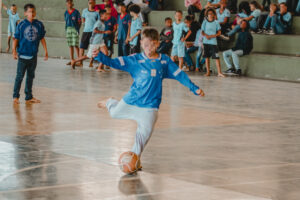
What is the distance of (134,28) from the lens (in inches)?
806

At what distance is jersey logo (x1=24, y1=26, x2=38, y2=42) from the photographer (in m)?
11.8

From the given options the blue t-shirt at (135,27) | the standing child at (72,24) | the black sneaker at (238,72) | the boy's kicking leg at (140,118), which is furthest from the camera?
the standing child at (72,24)

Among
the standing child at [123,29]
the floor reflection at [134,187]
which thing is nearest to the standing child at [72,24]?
the standing child at [123,29]

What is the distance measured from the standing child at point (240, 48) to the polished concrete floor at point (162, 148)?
543cm

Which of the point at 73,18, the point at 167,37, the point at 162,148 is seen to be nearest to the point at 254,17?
the point at 167,37

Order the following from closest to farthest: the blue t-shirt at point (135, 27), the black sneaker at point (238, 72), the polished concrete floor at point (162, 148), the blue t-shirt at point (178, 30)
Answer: the polished concrete floor at point (162, 148)
the black sneaker at point (238, 72)
the blue t-shirt at point (135, 27)
the blue t-shirt at point (178, 30)

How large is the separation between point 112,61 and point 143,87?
446 millimetres

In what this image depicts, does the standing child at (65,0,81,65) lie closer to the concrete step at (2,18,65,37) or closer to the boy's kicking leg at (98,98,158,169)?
the concrete step at (2,18,65,37)

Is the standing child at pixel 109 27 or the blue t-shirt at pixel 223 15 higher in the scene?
the blue t-shirt at pixel 223 15

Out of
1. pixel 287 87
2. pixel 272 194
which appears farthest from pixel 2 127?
pixel 287 87

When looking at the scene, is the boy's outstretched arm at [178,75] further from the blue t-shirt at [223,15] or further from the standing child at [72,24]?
the standing child at [72,24]

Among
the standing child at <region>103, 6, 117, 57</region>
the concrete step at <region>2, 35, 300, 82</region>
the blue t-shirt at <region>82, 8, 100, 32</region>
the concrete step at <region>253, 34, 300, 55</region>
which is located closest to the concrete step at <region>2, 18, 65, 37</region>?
the standing child at <region>103, 6, 117, 57</region>

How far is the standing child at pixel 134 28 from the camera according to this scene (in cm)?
2030

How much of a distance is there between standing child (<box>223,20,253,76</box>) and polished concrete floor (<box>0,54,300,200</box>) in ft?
17.8
